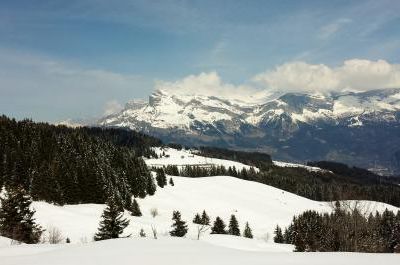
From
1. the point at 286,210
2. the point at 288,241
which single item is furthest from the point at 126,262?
the point at 286,210

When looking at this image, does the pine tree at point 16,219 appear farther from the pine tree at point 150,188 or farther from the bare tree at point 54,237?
the pine tree at point 150,188

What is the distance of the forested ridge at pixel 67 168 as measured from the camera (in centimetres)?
10256

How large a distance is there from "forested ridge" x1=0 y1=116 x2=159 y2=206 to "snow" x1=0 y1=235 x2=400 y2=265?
72.5m

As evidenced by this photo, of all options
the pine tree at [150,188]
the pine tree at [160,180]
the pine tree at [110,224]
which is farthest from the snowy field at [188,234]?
the pine tree at [110,224]

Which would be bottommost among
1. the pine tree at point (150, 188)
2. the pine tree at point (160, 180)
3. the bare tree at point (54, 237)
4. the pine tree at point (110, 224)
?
the bare tree at point (54, 237)

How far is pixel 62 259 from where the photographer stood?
68.4 ft

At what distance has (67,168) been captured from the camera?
11475cm

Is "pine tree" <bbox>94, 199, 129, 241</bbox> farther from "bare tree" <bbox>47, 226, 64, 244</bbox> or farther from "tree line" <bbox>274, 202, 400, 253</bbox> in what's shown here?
"tree line" <bbox>274, 202, 400, 253</bbox>

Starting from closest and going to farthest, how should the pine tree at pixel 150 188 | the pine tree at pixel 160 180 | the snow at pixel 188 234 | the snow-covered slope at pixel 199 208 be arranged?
the snow at pixel 188 234 < the snow-covered slope at pixel 199 208 < the pine tree at pixel 150 188 < the pine tree at pixel 160 180

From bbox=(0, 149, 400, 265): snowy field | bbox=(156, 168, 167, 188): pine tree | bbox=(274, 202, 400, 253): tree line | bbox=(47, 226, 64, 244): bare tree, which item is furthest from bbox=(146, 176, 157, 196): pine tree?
bbox=(47, 226, 64, 244): bare tree

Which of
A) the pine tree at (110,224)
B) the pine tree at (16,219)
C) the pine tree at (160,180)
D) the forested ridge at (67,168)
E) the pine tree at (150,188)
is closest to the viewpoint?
the pine tree at (16,219)

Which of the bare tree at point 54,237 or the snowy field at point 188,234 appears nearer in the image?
the snowy field at point 188,234

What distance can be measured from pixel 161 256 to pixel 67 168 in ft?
329

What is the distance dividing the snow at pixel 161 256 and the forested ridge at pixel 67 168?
2855 inches
